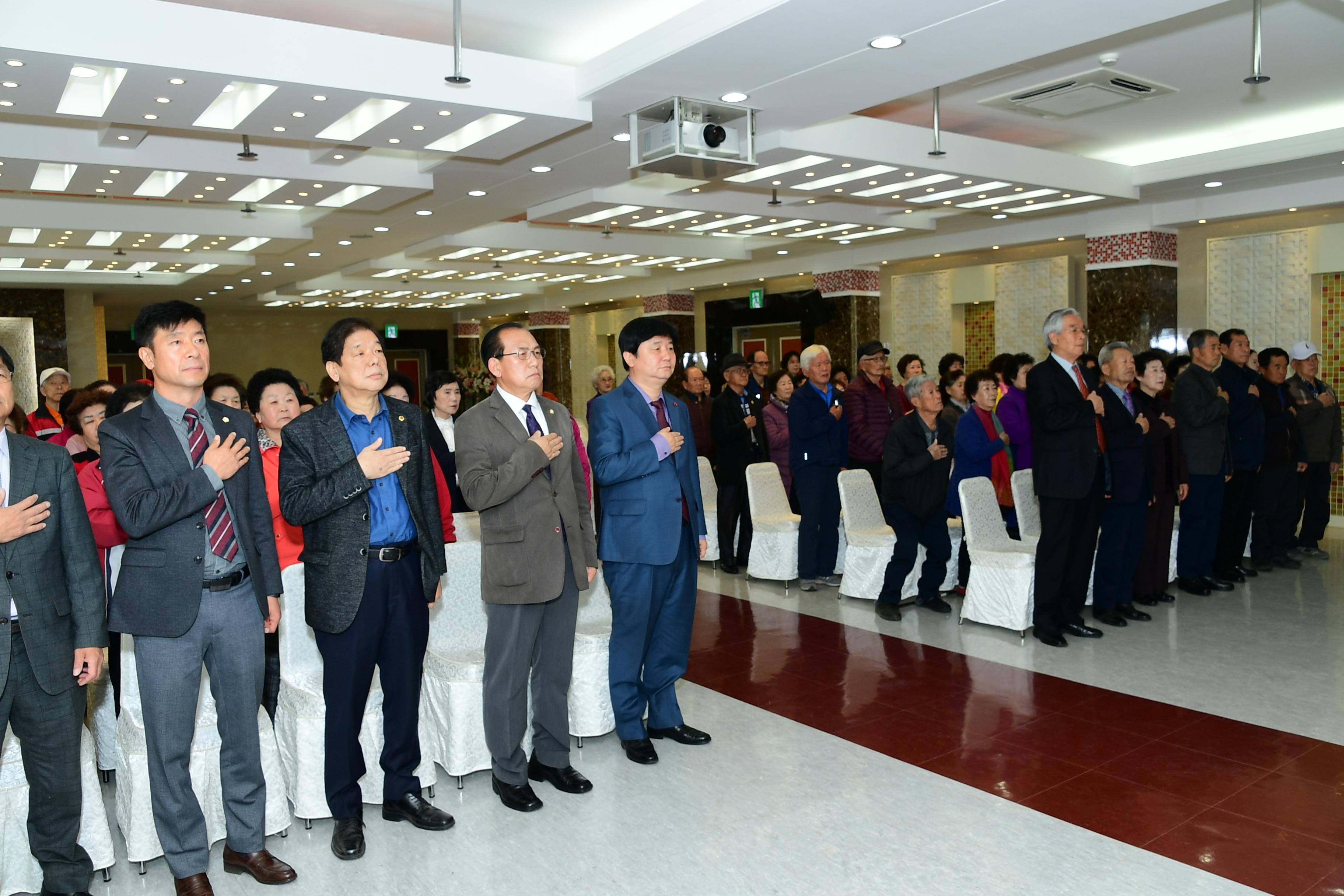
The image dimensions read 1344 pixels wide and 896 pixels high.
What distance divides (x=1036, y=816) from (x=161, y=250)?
1323 cm

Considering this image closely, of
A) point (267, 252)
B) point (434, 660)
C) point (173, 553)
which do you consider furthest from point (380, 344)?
point (267, 252)

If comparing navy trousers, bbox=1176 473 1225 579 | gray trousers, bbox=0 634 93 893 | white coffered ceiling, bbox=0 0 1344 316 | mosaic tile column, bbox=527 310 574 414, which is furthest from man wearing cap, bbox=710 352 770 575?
mosaic tile column, bbox=527 310 574 414

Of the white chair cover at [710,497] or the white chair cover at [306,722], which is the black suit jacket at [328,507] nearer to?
the white chair cover at [306,722]

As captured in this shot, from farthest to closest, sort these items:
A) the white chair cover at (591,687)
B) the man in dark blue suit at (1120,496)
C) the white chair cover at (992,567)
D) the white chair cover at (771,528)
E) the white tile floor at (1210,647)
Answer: the white chair cover at (771,528)
the man in dark blue suit at (1120,496)
the white chair cover at (992,567)
the white tile floor at (1210,647)
the white chair cover at (591,687)

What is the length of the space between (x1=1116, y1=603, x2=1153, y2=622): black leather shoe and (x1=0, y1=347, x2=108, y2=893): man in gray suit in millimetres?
5922

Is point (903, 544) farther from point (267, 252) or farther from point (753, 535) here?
point (267, 252)

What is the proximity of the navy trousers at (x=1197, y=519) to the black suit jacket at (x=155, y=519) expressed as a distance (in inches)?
266

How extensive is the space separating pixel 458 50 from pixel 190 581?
378cm

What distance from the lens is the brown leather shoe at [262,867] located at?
330cm

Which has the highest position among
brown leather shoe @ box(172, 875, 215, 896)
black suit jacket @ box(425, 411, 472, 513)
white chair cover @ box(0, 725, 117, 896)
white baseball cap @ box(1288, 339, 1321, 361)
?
white baseball cap @ box(1288, 339, 1321, 361)

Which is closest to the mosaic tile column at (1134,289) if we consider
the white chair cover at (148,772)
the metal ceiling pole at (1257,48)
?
the metal ceiling pole at (1257,48)

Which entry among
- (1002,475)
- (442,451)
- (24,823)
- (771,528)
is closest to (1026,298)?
(1002,475)

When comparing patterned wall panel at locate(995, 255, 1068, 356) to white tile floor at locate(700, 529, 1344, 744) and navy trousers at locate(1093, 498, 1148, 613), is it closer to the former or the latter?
white tile floor at locate(700, 529, 1344, 744)

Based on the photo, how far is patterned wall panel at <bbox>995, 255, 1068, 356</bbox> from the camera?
46.4ft
